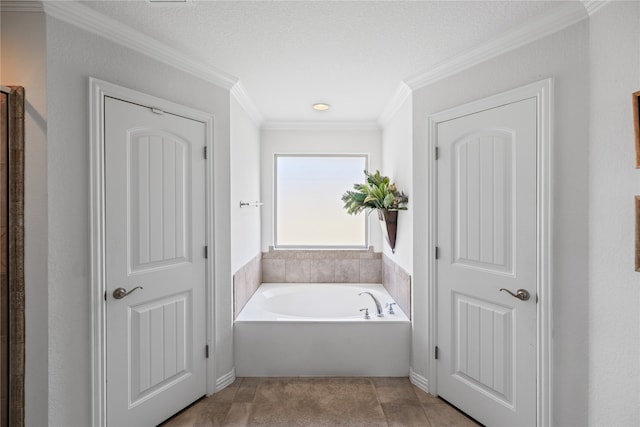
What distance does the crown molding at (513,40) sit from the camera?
1520 mm

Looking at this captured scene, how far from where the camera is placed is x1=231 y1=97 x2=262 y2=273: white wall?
8.14ft

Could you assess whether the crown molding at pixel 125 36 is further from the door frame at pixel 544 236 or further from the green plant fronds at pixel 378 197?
the door frame at pixel 544 236

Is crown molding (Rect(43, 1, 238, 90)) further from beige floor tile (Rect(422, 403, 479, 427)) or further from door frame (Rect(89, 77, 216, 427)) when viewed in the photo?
beige floor tile (Rect(422, 403, 479, 427))

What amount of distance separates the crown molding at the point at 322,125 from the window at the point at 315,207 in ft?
1.21

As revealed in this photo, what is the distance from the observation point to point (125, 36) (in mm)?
1688

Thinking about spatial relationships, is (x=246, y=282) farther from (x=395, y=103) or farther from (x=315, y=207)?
(x=395, y=103)

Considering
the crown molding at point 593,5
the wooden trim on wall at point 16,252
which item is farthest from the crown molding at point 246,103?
the crown molding at point 593,5

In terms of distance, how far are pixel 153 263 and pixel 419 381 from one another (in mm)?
1987

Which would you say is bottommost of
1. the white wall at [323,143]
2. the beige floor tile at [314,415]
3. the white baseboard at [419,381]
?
the beige floor tile at [314,415]

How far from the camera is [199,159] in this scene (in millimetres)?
2105

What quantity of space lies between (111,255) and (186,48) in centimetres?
126

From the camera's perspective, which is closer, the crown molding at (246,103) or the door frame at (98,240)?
the door frame at (98,240)

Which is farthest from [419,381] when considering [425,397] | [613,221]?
[613,221]

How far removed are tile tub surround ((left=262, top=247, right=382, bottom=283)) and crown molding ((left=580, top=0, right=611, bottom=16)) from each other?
254 cm
